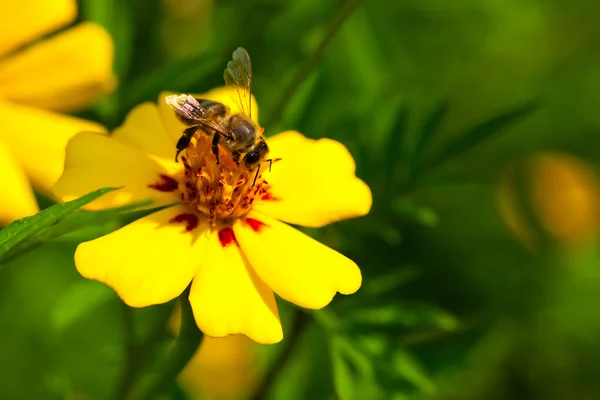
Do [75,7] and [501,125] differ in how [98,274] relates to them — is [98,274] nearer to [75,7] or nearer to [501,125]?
[501,125]

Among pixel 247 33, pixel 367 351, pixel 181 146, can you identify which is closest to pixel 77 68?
pixel 247 33

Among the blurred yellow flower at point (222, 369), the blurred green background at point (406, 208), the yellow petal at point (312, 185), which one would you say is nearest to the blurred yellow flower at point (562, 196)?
the blurred green background at point (406, 208)

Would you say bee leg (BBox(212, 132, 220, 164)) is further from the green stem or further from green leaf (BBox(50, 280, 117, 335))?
green leaf (BBox(50, 280, 117, 335))

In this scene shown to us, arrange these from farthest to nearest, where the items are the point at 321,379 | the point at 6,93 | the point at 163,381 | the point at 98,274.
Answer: the point at 321,379 < the point at 6,93 < the point at 163,381 < the point at 98,274

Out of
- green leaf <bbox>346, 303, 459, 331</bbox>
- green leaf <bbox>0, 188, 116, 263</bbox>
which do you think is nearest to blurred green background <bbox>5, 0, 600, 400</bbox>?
green leaf <bbox>346, 303, 459, 331</bbox>

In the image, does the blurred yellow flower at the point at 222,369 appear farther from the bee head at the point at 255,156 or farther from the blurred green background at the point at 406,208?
the bee head at the point at 255,156
